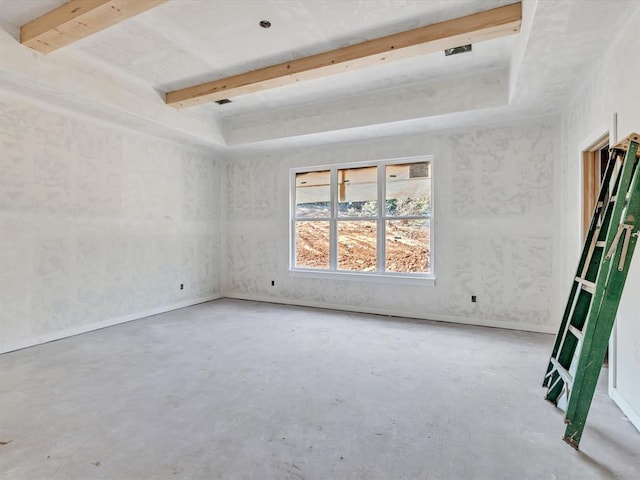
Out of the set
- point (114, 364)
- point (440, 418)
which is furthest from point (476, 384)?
point (114, 364)

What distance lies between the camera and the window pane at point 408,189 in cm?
506

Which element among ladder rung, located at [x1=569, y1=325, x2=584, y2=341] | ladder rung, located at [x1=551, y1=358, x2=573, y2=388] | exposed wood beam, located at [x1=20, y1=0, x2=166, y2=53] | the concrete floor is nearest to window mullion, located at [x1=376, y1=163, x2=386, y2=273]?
the concrete floor

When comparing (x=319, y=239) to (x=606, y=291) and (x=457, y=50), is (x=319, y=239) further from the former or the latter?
(x=606, y=291)

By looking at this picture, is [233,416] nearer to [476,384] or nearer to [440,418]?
[440,418]

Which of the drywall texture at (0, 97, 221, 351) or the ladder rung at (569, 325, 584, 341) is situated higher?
the drywall texture at (0, 97, 221, 351)

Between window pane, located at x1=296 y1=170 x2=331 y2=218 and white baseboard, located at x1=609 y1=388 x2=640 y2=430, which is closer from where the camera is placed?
white baseboard, located at x1=609 y1=388 x2=640 y2=430

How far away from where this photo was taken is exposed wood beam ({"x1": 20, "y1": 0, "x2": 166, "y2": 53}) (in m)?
2.57

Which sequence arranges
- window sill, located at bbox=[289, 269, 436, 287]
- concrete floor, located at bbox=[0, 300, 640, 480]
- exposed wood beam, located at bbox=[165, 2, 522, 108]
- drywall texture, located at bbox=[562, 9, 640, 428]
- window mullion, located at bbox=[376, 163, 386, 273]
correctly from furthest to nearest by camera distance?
window mullion, located at bbox=[376, 163, 386, 273] → window sill, located at bbox=[289, 269, 436, 287] → exposed wood beam, located at bbox=[165, 2, 522, 108] → drywall texture, located at bbox=[562, 9, 640, 428] → concrete floor, located at bbox=[0, 300, 640, 480]

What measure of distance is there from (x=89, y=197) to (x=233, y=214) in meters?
2.58

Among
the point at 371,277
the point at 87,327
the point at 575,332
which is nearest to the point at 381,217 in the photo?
the point at 371,277

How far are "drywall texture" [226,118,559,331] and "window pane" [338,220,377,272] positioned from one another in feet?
1.01

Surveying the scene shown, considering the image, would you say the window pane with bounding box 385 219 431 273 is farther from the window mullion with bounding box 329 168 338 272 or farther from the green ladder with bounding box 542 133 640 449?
the green ladder with bounding box 542 133 640 449

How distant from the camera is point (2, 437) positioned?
6.63 feet

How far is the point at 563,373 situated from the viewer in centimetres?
225
